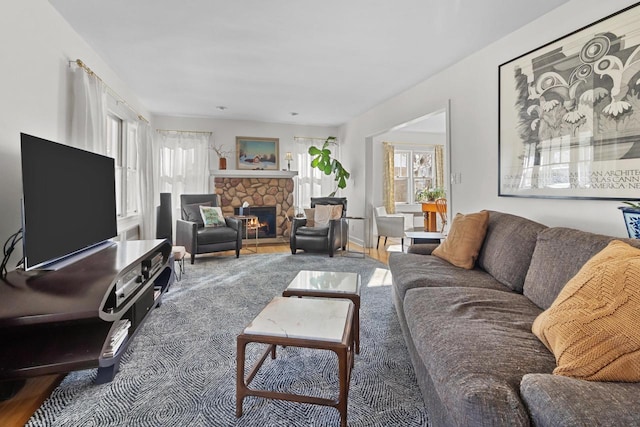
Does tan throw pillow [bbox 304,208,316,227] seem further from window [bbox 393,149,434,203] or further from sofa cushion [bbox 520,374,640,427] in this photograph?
sofa cushion [bbox 520,374,640,427]

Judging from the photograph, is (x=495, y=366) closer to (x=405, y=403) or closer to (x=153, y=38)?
(x=405, y=403)

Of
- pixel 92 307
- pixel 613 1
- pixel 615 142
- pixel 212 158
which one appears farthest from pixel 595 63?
pixel 212 158

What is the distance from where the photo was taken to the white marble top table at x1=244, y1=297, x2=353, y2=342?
136 centimetres

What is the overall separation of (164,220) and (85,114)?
2043 mm

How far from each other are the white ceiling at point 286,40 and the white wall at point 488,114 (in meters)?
0.12

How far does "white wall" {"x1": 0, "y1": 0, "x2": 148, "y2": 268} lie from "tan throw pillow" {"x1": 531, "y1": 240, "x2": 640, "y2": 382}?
8.01 ft

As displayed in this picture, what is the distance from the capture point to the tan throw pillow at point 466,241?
2373mm

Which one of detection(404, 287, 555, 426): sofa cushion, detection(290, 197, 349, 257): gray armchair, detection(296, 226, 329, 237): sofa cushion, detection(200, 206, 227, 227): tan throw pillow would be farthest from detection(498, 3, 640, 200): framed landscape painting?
detection(200, 206, 227, 227): tan throw pillow

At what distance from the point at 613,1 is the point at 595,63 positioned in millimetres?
355

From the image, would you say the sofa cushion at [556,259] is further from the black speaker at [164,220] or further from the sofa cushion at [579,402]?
the black speaker at [164,220]

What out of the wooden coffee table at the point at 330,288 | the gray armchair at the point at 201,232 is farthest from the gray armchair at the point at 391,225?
the wooden coffee table at the point at 330,288

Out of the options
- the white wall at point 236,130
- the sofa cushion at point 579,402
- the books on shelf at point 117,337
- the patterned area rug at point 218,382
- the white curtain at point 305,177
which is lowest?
the patterned area rug at point 218,382

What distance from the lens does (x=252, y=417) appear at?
4.67 ft

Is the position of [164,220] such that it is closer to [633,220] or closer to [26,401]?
[26,401]
